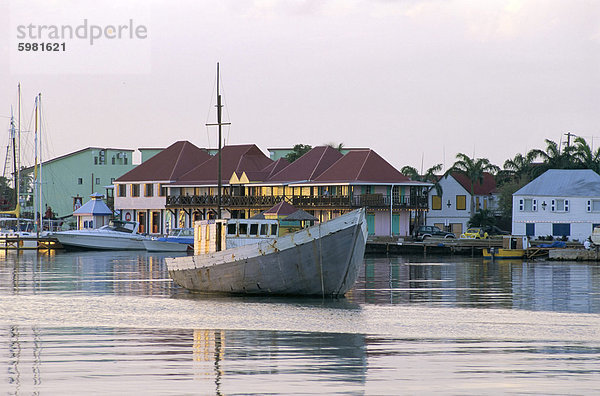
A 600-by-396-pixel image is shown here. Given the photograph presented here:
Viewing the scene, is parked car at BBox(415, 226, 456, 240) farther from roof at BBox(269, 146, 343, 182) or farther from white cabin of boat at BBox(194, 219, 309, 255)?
white cabin of boat at BBox(194, 219, 309, 255)

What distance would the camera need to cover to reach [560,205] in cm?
8138

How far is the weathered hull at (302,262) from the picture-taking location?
32625mm

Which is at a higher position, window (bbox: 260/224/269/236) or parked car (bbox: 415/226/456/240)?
window (bbox: 260/224/269/236)

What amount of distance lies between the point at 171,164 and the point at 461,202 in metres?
32.3

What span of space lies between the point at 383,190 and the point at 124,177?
104 feet

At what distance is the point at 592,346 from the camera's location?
22.2 metres

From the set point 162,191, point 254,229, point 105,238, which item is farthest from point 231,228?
point 162,191

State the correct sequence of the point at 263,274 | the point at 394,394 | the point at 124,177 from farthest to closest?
1. the point at 124,177
2. the point at 263,274
3. the point at 394,394

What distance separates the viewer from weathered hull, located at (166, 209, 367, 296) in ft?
107

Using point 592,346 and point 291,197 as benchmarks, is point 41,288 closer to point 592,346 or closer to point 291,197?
point 592,346

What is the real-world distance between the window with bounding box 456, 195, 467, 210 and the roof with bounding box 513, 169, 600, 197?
1622 cm

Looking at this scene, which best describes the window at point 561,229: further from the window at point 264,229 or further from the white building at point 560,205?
the window at point 264,229

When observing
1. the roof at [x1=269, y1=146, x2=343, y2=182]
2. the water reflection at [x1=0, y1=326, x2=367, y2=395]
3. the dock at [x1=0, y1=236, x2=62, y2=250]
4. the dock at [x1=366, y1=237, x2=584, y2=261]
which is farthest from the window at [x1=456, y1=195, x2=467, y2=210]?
the water reflection at [x1=0, y1=326, x2=367, y2=395]

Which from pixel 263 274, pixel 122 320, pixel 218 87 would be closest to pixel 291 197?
pixel 218 87
